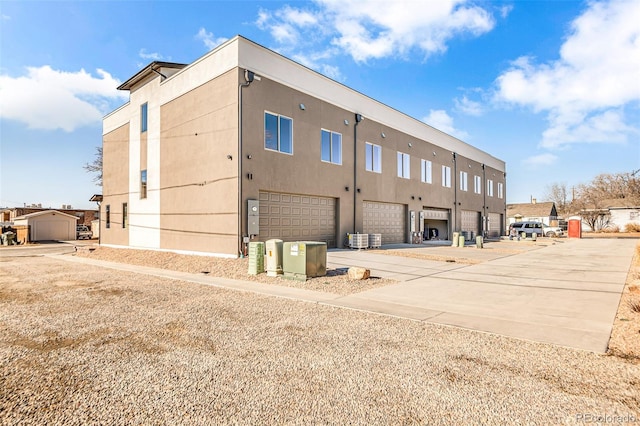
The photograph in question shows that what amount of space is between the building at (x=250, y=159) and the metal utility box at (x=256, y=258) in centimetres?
280

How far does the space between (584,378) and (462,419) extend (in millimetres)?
1753

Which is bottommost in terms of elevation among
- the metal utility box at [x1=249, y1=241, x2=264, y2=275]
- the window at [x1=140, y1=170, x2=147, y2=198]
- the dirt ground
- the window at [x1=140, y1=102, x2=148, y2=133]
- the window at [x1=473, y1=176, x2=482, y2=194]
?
the dirt ground

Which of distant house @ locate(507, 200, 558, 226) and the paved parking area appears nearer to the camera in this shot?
the paved parking area

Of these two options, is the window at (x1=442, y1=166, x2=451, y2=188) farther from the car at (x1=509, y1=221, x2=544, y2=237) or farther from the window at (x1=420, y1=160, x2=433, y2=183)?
the car at (x1=509, y1=221, x2=544, y2=237)

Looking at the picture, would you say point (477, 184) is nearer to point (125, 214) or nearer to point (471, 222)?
point (471, 222)

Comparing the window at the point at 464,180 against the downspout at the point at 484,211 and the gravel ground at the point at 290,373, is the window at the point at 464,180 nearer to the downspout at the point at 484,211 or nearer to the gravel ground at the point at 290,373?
the downspout at the point at 484,211

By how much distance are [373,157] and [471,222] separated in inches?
696

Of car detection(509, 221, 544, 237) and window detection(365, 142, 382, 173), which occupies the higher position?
window detection(365, 142, 382, 173)

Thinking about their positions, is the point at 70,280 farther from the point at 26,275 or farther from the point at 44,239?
the point at 44,239

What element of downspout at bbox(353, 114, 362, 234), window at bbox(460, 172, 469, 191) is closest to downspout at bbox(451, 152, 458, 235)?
window at bbox(460, 172, 469, 191)

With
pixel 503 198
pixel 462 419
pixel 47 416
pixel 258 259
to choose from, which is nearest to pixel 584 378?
pixel 462 419

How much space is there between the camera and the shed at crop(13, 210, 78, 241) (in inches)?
1329

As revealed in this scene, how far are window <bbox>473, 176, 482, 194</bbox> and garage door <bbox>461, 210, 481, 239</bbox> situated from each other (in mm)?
2246

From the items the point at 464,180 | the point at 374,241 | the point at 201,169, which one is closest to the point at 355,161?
the point at 374,241
